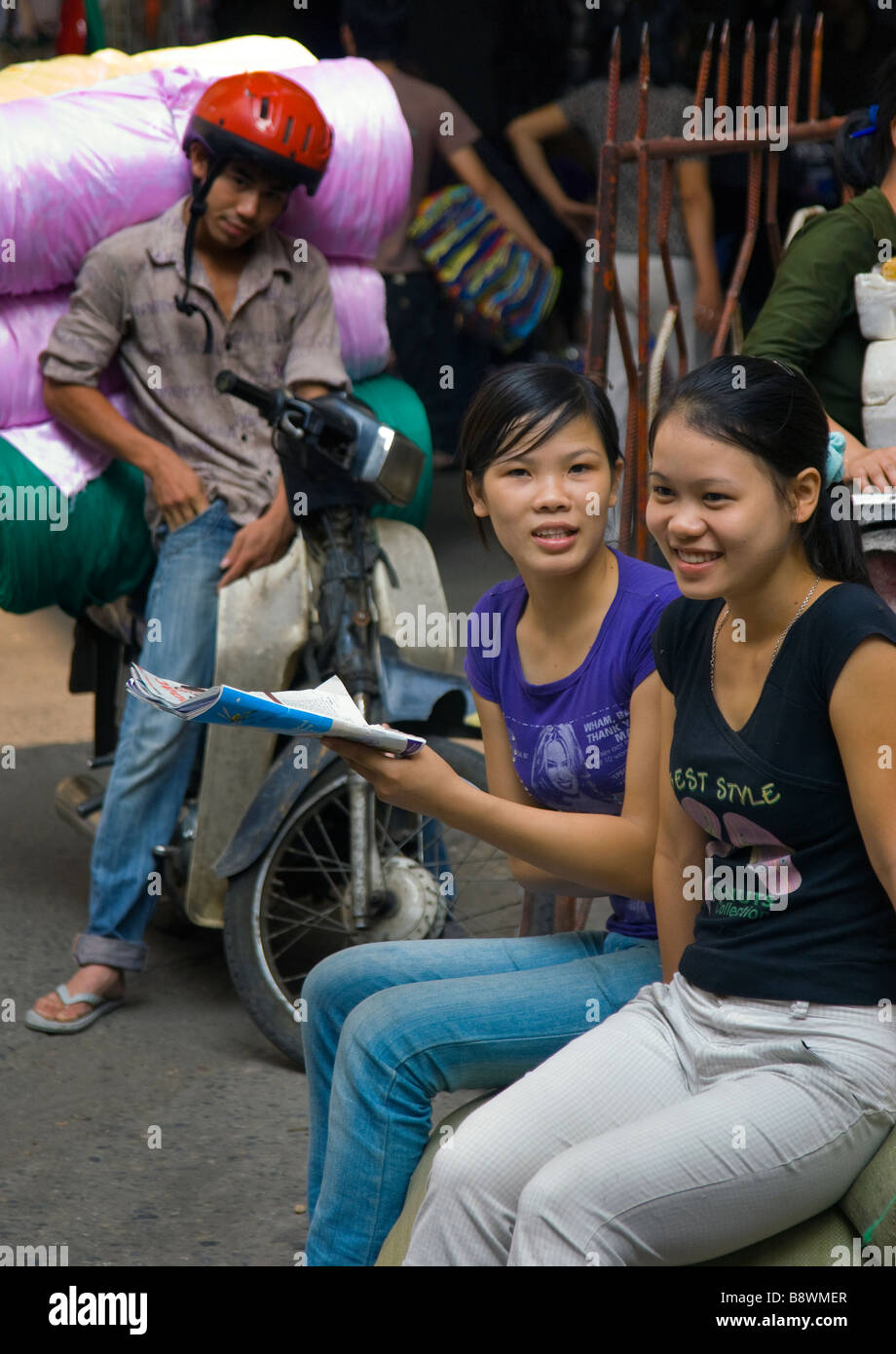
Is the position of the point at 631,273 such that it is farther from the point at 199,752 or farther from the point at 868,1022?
the point at 868,1022

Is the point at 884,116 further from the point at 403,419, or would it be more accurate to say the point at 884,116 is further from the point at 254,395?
the point at 403,419

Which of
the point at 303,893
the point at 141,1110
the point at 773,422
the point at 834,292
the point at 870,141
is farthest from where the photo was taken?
the point at 303,893

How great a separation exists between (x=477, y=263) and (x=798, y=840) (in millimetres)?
5289

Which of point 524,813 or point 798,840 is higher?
point 798,840

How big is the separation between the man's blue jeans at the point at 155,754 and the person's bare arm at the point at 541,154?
3492 millimetres

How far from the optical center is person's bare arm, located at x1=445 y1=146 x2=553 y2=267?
7.02m

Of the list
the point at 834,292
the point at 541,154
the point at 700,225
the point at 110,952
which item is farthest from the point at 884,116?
the point at 541,154

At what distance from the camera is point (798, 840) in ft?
6.61

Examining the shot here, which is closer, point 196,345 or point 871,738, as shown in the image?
point 871,738

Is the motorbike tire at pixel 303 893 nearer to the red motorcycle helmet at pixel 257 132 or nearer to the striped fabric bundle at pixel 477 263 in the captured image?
the red motorcycle helmet at pixel 257 132

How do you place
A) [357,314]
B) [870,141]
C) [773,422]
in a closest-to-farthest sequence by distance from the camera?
[773,422] → [870,141] → [357,314]

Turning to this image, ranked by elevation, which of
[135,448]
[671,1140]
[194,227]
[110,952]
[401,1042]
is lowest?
[110,952]

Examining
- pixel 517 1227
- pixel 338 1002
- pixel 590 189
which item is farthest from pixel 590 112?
pixel 517 1227

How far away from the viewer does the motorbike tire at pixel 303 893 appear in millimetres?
3629
